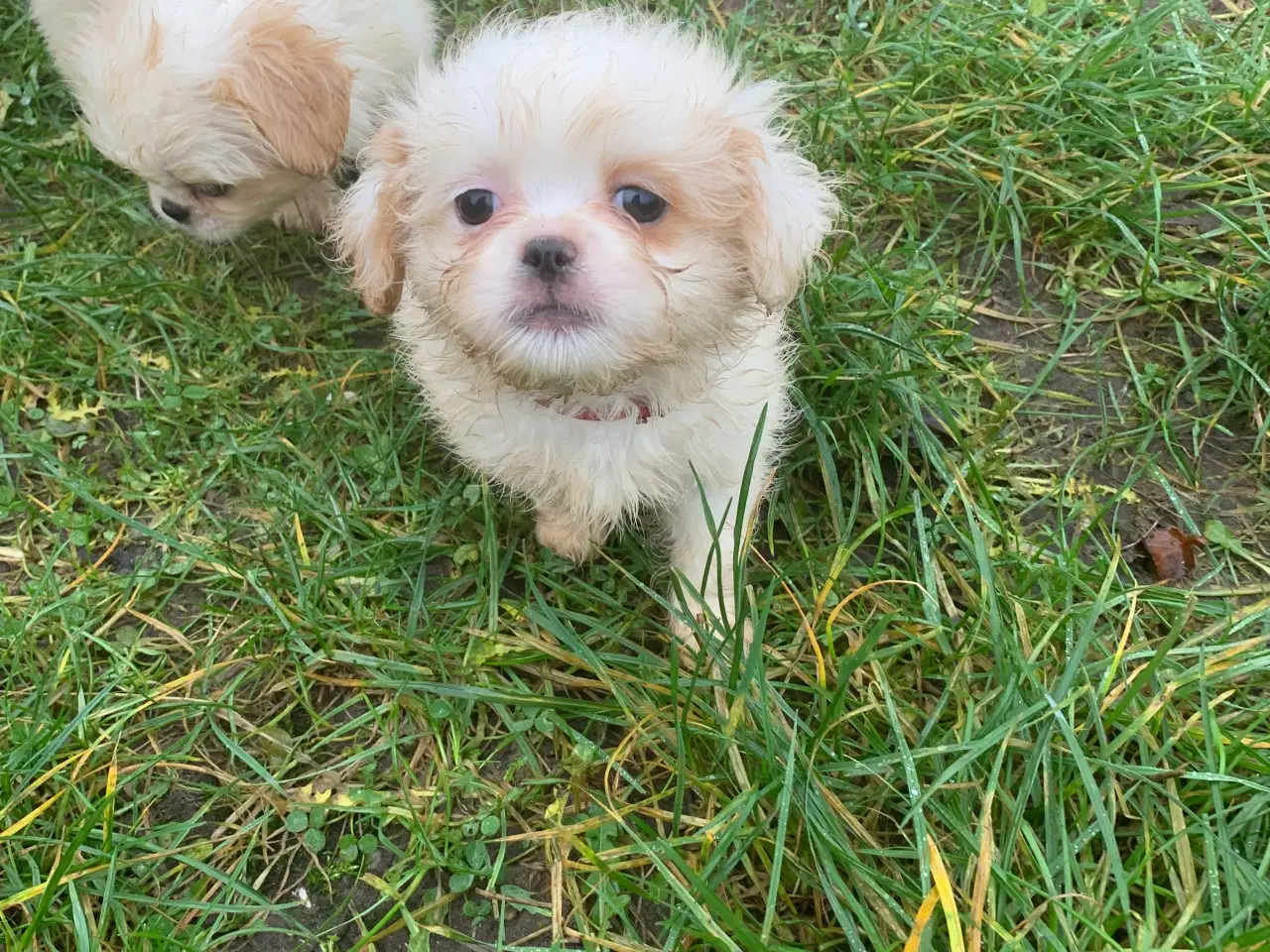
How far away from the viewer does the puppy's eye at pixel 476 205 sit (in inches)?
79.3

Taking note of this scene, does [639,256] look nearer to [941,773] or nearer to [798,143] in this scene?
[941,773]

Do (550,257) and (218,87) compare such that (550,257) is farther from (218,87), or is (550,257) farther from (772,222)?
(218,87)

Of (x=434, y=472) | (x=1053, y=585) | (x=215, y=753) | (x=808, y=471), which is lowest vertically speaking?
(x=215, y=753)

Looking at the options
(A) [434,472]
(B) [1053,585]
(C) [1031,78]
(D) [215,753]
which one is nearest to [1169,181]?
(C) [1031,78]

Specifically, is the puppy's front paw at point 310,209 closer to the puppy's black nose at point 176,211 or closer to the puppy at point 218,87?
the puppy at point 218,87

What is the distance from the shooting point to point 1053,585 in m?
2.61

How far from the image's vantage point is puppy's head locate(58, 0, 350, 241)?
2896 mm

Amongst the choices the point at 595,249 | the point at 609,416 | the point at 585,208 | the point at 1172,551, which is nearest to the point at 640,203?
the point at 585,208

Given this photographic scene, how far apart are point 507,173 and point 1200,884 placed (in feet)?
7.80

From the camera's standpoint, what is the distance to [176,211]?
3338 mm

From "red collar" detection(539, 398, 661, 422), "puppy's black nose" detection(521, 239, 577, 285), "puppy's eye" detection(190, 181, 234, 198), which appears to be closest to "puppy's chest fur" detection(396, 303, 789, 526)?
"red collar" detection(539, 398, 661, 422)

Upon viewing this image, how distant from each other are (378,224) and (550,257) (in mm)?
639

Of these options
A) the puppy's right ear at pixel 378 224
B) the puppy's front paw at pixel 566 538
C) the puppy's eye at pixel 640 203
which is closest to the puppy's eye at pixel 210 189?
the puppy's right ear at pixel 378 224

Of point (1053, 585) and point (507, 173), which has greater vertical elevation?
point (507, 173)
